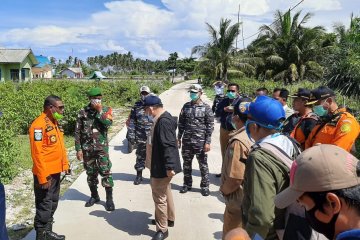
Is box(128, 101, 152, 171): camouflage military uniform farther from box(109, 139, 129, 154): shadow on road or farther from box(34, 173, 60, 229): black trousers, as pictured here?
box(34, 173, 60, 229): black trousers

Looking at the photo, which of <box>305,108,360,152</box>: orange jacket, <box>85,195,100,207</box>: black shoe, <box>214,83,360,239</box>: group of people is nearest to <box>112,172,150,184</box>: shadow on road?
<box>85,195,100,207</box>: black shoe

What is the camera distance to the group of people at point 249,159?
4.44 feet

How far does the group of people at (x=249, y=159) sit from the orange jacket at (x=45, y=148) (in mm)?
12

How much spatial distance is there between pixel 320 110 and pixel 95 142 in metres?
3.22

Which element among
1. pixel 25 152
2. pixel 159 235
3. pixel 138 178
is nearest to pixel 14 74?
pixel 25 152

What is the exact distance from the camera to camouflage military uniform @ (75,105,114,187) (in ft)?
18.0

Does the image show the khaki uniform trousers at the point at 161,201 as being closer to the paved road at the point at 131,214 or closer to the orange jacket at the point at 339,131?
the paved road at the point at 131,214

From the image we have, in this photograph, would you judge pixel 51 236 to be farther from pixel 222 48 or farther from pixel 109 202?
pixel 222 48

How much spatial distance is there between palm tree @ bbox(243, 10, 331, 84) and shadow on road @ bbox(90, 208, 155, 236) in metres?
26.1

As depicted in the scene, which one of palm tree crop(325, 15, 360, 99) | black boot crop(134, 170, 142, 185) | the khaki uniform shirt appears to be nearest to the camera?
the khaki uniform shirt

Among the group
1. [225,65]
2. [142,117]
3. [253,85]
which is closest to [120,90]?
[253,85]

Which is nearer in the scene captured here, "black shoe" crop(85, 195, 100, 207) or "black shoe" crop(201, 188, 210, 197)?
"black shoe" crop(85, 195, 100, 207)

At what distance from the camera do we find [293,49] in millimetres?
29875

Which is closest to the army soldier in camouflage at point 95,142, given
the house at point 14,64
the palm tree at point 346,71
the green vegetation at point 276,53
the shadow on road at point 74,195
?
the shadow on road at point 74,195
